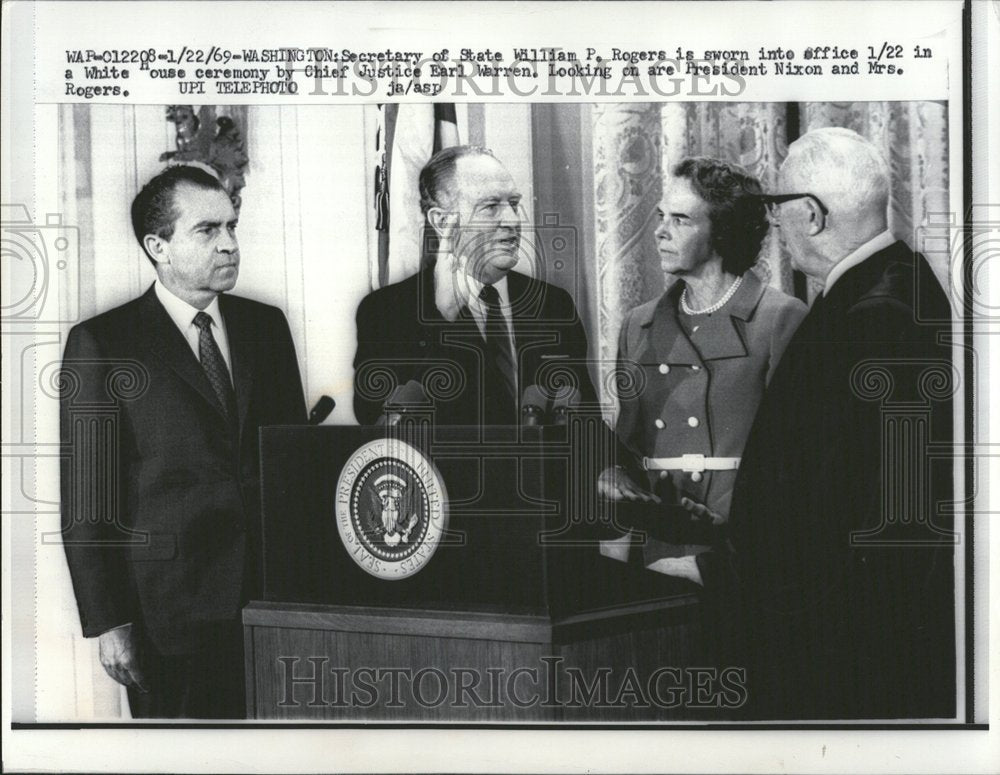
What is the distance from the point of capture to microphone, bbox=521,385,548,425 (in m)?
3.33

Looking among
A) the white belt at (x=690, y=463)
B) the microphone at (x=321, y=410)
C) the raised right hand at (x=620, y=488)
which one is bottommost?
the raised right hand at (x=620, y=488)

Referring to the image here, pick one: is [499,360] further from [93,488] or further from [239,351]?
[93,488]

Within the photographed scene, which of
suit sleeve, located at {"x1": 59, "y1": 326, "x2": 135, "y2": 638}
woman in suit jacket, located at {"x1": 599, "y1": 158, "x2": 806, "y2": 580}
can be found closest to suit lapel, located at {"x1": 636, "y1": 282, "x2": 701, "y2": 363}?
woman in suit jacket, located at {"x1": 599, "y1": 158, "x2": 806, "y2": 580}

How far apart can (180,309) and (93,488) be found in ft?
2.03

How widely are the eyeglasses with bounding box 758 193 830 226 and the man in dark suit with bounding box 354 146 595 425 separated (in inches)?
26.5

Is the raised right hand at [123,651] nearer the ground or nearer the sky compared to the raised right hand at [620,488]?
nearer the ground

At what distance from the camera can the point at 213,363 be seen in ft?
11.2

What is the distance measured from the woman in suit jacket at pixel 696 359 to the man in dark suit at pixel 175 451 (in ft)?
3.49

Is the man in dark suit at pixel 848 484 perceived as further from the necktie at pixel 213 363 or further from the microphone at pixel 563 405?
the necktie at pixel 213 363

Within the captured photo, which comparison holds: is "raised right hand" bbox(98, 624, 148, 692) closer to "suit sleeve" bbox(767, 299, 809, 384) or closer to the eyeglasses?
"suit sleeve" bbox(767, 299, 809, 384)

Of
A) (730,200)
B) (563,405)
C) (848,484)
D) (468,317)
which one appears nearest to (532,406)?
(563,405)

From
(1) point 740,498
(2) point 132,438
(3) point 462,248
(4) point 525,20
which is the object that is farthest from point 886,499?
(2) point 132,438

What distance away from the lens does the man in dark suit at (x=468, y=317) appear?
132 inches

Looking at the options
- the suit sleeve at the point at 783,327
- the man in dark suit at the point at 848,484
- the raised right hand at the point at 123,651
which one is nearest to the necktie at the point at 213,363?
the raised right hand at the point at 123,651
